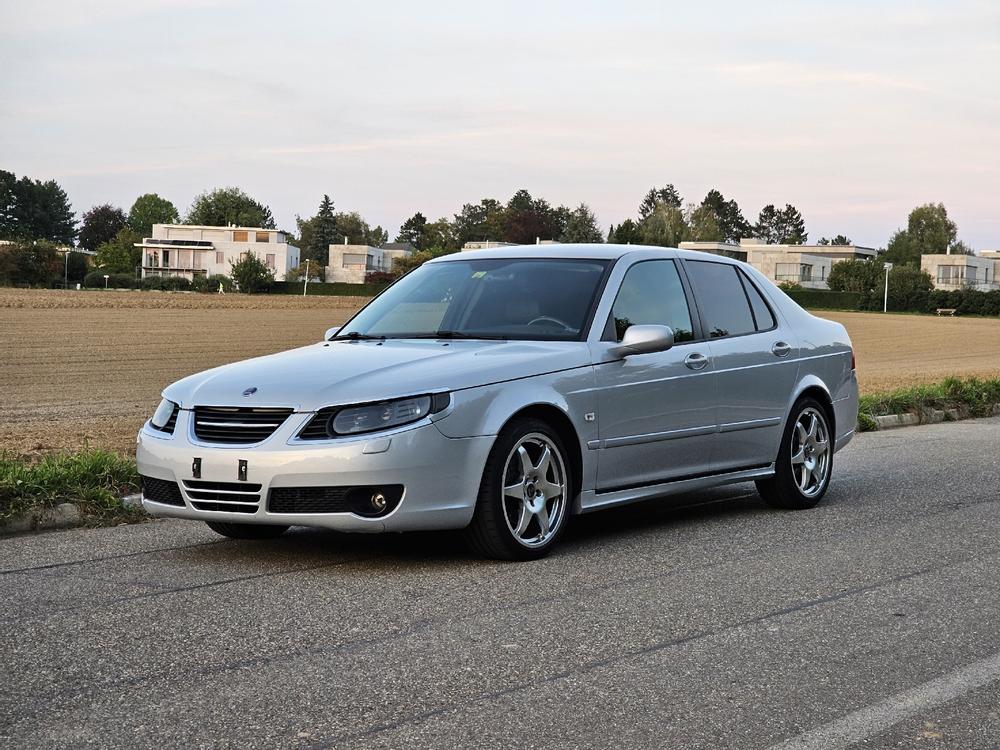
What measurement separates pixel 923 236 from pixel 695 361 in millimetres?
173329

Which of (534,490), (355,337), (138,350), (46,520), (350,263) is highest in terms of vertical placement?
(350,263)

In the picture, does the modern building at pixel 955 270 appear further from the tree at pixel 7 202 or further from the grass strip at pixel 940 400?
the grass strip at pixel 940 400

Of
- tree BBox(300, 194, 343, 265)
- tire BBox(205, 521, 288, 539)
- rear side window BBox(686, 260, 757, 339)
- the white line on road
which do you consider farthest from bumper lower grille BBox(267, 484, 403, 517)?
tree BBox(300, 194, 343, 265)

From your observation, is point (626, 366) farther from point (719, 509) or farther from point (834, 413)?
point (834, 413)

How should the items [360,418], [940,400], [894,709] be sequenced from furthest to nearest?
1. [940,400]
2. [360,418]
3. [894,709]

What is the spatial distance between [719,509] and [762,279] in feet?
5.16

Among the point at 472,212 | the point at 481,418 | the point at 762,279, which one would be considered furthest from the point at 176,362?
the point at 472,212

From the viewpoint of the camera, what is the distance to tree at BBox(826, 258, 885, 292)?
122875 mm

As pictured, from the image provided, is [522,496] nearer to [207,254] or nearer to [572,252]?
[572,252]

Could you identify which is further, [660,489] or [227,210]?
[227,210]

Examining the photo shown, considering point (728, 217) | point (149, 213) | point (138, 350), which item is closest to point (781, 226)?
point (728, 217)

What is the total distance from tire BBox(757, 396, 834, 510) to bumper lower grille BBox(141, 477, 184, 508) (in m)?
3.88

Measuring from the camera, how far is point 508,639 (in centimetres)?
539

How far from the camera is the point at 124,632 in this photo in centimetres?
544
